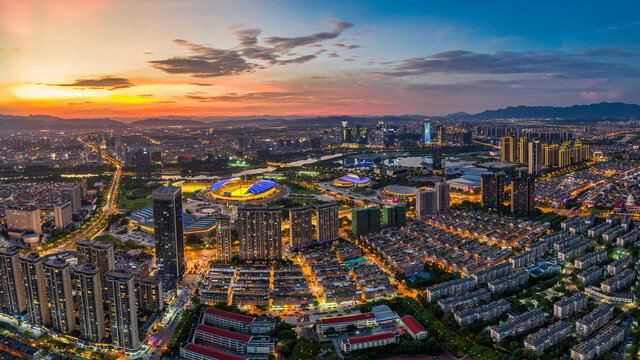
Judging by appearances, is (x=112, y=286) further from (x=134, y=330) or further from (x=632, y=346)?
(x=632, y=346)

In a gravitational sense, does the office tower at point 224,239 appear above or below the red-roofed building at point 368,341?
above

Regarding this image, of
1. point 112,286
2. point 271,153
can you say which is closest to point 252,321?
point 112,286

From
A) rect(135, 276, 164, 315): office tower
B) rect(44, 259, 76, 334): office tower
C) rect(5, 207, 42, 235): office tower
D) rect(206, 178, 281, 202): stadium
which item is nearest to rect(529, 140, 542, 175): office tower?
rect(206, 178, 281, 202): stadium

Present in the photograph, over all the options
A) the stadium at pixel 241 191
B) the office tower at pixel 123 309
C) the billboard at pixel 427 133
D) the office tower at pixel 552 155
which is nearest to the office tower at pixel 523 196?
the stadium at pixel 241 191

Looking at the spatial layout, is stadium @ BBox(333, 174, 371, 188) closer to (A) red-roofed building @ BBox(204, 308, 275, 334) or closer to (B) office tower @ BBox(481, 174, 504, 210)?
(B) office tower @ BBox(481, 174, 504, 210)

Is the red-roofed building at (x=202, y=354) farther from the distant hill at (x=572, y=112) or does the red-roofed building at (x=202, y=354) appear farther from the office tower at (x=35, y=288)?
the distant hill at (x=572, y=112)
